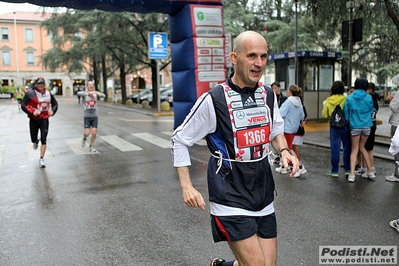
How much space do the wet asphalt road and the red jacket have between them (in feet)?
3.80

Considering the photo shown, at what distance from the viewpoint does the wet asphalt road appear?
4078mm

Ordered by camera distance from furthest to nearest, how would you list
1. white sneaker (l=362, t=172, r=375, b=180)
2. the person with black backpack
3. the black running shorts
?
white sneaker (l=362, t=172, r=375, b=180)
the person with black backpack
the black running shorts

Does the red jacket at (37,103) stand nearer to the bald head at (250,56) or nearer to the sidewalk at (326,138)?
the bald head at (250,56)

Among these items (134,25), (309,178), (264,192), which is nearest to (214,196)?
(264,192)

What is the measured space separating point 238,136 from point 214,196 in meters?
0.42

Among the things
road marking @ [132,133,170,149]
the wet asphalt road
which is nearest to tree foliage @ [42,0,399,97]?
road marking @ [132,133,170,149]

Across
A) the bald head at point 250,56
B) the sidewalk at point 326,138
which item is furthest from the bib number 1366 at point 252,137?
the sidewalk at point 326,138

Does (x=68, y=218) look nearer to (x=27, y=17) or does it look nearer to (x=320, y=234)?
(x=320, y=234)

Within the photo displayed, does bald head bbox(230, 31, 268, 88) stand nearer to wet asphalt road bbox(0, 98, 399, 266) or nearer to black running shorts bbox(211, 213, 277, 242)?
black running shorts bbox(211, 213, 277, 242)

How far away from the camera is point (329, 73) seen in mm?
16578

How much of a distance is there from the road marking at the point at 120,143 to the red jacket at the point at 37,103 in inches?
104

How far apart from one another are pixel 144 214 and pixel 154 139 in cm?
729

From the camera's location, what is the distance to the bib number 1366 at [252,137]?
262 centimetres

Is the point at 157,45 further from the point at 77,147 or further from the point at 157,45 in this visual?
the point at 77,147
